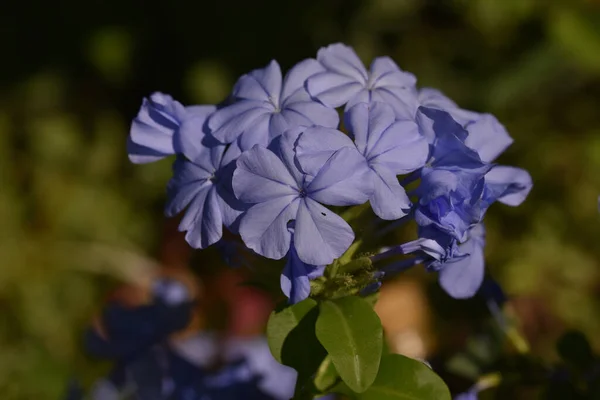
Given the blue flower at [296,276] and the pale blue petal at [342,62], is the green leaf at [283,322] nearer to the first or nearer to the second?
the blue flower at [296,276]

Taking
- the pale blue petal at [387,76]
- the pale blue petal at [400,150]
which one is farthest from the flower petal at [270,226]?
the pale blue petal at [387,76]

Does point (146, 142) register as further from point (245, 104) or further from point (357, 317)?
point (357, 317)

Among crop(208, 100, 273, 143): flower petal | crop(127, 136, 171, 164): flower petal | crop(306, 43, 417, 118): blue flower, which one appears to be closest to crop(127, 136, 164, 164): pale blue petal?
crop(127, 136, 171, 164): flower petal

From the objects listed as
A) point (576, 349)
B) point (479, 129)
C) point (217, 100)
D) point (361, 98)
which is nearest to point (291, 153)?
point (361, 98)

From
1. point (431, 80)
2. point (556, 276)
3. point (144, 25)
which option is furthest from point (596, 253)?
point (144, 25)

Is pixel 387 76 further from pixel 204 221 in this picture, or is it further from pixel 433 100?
pixel 204 221

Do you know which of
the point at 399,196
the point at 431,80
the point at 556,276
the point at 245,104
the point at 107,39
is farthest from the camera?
the point at 107,39
